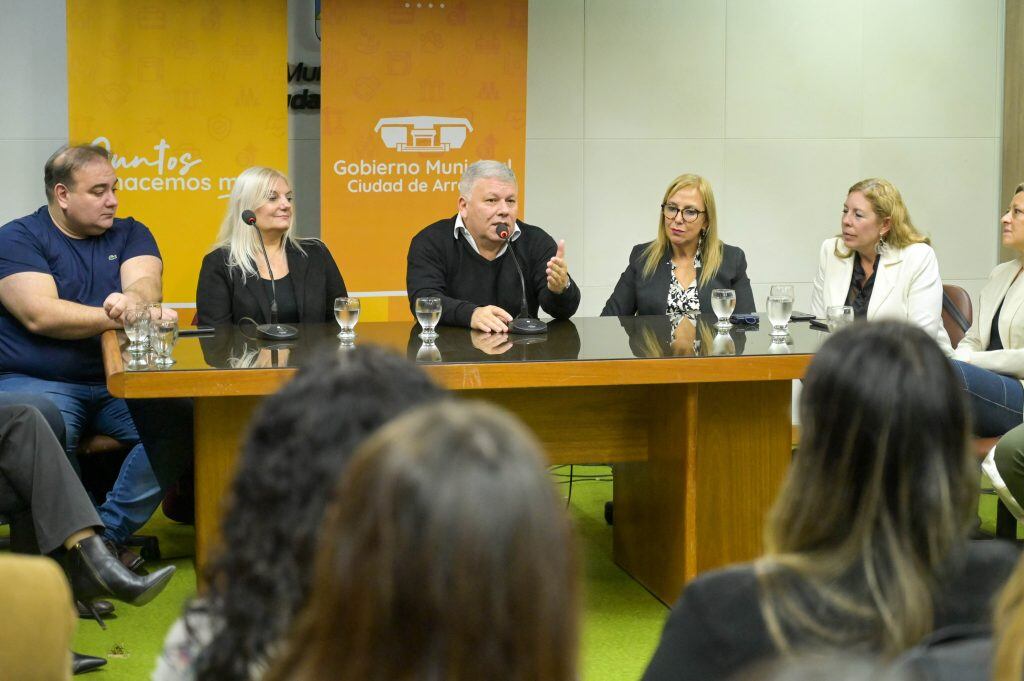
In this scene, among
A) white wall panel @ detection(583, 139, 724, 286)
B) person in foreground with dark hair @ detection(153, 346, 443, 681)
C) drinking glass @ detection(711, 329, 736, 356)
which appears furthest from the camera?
white wall panel @ detection(583, 139, 724, 286)

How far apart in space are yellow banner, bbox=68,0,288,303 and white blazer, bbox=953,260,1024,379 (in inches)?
106

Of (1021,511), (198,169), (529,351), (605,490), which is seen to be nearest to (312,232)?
(198,169)

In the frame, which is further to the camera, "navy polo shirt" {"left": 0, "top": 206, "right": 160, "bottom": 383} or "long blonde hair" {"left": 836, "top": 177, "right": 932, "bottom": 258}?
"long blonde hair" {"left": 836, "top": 177, "right": 932, "bottom": 258}

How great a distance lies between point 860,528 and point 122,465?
285 cm

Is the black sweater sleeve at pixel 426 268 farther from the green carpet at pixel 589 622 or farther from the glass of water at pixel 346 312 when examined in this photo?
the green carpet at pixel 589 622

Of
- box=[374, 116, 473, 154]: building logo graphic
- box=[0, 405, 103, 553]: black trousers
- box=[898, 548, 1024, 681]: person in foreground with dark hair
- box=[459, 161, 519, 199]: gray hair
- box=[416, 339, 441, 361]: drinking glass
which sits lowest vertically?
box=[0, 405, 103, 553]: black trousers

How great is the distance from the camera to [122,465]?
371 centimetres

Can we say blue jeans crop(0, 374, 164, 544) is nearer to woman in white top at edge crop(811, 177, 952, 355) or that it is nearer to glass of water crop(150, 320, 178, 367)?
glass of water crop(150, 320, 178, 367)

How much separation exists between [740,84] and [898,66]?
781 mm

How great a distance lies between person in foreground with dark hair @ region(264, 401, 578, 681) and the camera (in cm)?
73

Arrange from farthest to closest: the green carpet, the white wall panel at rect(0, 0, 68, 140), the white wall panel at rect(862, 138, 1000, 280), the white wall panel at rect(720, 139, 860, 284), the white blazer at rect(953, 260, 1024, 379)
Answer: the white wall panel at rect(862, 138, 1000, 280) → the white wall panel at rect(720, 139, 860, 284) → the white wall panel at rect(0, 0, 68, 140) → the white blazer at rect(953, 260, 1024, 379) → the green carpet

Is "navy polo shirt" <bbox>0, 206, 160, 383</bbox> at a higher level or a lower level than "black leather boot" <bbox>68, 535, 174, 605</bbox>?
higher

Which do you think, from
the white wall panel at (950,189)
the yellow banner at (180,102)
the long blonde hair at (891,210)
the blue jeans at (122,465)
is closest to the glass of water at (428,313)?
the blue jeans at (122,465)

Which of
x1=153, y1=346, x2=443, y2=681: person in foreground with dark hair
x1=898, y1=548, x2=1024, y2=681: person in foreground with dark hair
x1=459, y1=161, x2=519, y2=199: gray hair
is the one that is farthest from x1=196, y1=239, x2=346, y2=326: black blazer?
x1=898, y1=548, x2=1024, y2=681: person in foreground with dark hair
